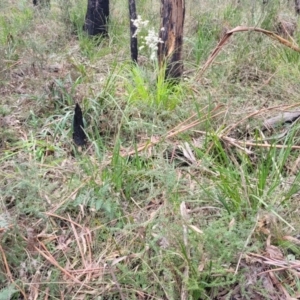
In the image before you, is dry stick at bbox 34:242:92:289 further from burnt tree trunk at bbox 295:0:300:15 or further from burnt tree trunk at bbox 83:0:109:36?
burnt tree trunk at bbox 295:0:300:15

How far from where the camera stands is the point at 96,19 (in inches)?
203

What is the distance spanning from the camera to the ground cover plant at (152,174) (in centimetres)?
183

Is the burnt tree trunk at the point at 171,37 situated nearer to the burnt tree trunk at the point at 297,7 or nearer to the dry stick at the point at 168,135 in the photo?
the dry stick at the point at 168,135

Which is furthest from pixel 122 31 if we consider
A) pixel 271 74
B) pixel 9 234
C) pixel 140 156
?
pixel 9 234

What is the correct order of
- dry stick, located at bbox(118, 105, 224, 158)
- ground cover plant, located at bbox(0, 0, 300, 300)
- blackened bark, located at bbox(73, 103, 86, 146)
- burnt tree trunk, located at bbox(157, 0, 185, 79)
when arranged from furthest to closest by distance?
burnt tree trunk, located at bbox(157, 0, 185, 79), blackened bark, located at bbox(73, 103, 86, 146), dry stick, located at bbox(118, 105, 224, 158), ground cover plant, located at bbox(0, 0, 300, 300)

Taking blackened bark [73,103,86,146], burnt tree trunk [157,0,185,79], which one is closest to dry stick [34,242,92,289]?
blackened bark [73,103,86,146]

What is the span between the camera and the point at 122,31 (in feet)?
16.5

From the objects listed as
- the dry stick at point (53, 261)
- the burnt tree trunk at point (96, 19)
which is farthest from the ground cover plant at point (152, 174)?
A: the burnt tree trunk at point (96, 19)

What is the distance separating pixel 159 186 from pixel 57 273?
74cm

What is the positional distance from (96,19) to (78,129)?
2625mm

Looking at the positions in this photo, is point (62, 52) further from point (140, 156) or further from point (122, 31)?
point (140, 156)

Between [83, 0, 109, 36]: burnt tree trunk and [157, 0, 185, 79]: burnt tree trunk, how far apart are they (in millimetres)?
1553

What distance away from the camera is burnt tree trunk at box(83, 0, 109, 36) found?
5.14 meters

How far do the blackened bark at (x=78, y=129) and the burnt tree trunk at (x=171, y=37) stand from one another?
3.25 ft
